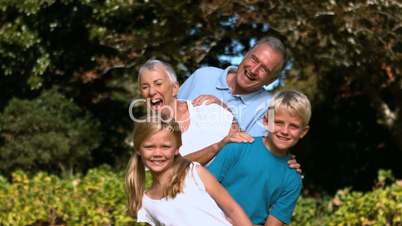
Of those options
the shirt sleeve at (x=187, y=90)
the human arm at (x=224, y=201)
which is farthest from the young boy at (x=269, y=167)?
the shirt sleeve at (x=187, y=90)

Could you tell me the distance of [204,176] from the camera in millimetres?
3623

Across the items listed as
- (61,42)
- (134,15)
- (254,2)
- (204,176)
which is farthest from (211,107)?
(61,42)

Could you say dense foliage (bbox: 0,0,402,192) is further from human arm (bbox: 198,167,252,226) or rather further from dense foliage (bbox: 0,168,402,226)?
human arm (bbox: 198,167,252,226)

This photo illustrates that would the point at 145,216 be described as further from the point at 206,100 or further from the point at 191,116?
the point at 206,100

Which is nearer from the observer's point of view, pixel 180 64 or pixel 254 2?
pixel 254 2

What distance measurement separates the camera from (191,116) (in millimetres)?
4117

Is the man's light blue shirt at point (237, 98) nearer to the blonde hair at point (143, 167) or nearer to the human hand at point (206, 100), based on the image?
the human hand at point (206, 100)

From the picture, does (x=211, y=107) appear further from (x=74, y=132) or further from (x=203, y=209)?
(x=74, y=132)

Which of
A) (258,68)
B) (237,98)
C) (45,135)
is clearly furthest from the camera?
(45,135)

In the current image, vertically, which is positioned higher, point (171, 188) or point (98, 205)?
point (171, 188)

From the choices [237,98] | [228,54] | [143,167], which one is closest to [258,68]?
[237,98]

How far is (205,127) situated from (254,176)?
325 mm

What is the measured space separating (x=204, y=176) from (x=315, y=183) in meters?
9.54

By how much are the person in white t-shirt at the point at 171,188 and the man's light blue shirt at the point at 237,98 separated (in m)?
0.76
